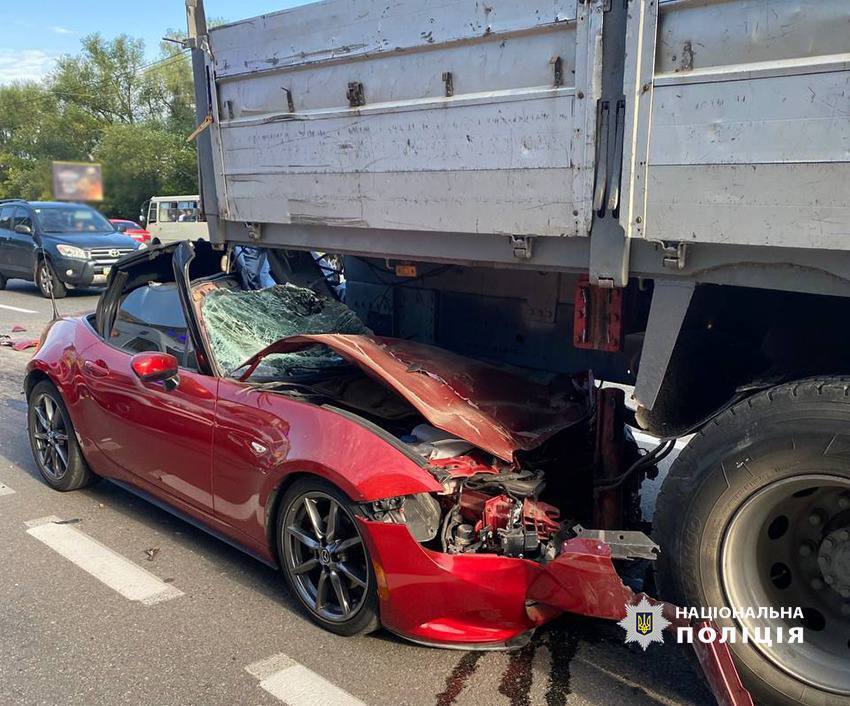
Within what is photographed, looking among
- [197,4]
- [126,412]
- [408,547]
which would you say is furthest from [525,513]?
[197,4]

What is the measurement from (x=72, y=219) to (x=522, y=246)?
15062 mm

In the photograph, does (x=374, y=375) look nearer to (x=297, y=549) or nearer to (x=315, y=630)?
(x=297, y=549)

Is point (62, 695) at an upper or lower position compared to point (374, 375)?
lower

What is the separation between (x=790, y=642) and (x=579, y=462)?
47.6 inches

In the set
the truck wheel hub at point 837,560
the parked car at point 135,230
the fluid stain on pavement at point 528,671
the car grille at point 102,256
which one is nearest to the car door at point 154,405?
the fluid stain on pavement at point 528,671

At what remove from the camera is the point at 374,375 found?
3.14 meters

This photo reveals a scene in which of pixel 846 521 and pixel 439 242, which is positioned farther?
pixel 439 242

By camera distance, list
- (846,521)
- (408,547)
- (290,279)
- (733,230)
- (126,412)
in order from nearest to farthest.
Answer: (733,230), (846,521), (408,547), (126,412), (290,279)

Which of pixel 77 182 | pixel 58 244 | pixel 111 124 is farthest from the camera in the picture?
pixel 58 244

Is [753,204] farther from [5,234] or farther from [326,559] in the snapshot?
[5,234]

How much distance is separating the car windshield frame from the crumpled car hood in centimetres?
1351

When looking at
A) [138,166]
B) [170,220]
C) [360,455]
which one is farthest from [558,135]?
[170,220]

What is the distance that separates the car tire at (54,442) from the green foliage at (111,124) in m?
1.90

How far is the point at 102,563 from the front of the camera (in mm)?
3840
